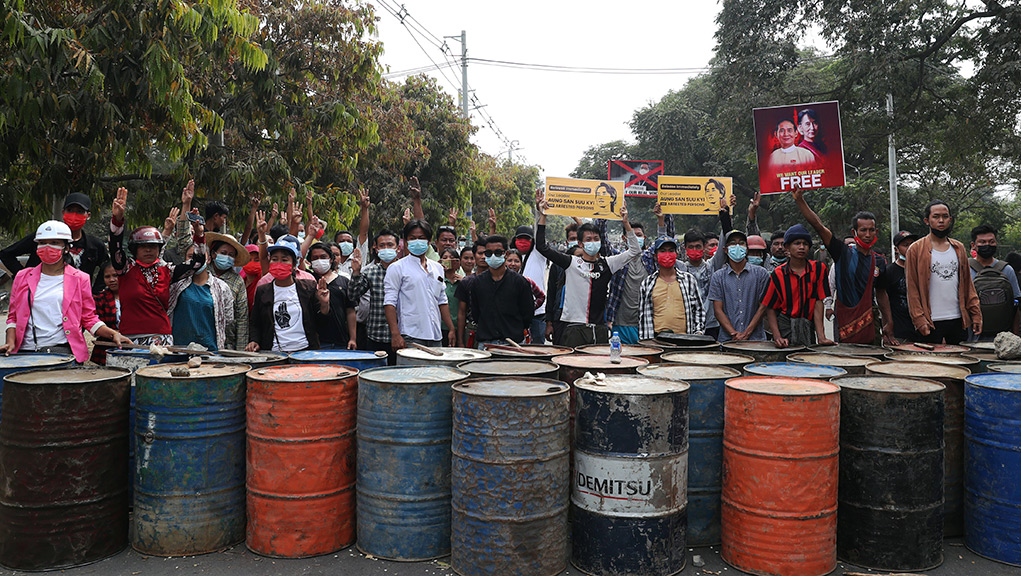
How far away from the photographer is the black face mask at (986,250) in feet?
24.7

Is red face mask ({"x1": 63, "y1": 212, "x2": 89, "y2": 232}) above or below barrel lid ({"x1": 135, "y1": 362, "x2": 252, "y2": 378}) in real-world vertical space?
above

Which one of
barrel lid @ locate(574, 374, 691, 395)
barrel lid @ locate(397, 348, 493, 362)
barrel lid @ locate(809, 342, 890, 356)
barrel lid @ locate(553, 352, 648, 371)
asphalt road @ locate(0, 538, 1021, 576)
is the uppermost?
barrel lid @ locate(809, 342, 890, 356)

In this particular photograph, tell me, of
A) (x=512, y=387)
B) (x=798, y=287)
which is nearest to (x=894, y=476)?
(x=512, y=387)

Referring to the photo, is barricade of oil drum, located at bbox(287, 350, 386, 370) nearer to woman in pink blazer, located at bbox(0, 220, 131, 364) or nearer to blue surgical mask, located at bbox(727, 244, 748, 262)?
woman in pink blazer, located at bbox(0, 220, 131, 364)

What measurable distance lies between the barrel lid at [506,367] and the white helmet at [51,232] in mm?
3039

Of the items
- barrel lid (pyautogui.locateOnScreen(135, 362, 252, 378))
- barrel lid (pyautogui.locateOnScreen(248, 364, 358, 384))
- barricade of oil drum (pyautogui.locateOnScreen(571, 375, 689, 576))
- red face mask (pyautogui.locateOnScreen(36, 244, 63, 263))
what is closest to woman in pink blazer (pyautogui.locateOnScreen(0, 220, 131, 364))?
red face mask (pyautogui.locateOnScreen(36, 244, 63, 263))

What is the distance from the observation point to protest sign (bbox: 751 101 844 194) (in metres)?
8.20

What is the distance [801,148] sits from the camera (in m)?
8.29

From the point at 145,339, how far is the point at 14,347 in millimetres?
845

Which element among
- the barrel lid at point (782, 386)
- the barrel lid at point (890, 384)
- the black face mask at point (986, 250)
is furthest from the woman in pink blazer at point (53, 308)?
the black face mask at point (986, 250)

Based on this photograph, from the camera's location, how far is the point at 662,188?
1113cm

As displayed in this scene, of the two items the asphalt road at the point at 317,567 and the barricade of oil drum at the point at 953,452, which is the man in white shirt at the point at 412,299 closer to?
the asphalt road at the point at 317,567

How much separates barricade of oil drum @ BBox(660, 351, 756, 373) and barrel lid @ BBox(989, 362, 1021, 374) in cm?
149

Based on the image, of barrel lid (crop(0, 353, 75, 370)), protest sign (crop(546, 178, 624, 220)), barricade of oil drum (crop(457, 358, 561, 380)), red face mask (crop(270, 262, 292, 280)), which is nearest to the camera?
barricade of oil drum (crop(457, 358, 561, 380))
